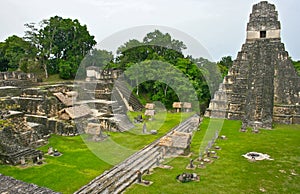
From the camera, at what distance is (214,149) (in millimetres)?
15547

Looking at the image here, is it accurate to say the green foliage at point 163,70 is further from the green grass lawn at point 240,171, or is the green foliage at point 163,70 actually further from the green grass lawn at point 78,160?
the green grass lawn at point 240,171

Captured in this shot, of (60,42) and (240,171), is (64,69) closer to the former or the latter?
(60,42)

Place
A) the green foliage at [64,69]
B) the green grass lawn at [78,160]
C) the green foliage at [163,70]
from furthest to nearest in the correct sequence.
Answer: the green foliage at [64,69] → the green foliage at [163,70] → the green grass lawn at [78,160]

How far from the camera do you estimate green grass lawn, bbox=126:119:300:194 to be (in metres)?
10.6

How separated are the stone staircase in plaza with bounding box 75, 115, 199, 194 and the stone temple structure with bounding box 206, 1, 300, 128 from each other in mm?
10197

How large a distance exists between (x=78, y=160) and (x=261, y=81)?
56.9 ft

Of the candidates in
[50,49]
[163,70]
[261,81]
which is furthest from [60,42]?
[261,81]

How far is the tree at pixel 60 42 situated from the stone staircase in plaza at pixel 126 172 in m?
22.3

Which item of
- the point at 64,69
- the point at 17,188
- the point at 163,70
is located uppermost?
the point at 64,69

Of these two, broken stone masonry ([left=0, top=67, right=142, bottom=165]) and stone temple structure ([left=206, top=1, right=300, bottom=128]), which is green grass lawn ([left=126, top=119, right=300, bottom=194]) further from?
broken stone masonry ([left=0, top=67, right=142, bottom=165])

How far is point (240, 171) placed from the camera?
12.3 metres

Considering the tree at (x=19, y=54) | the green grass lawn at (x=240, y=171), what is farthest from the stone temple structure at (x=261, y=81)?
the tree at (x=19, y=54)

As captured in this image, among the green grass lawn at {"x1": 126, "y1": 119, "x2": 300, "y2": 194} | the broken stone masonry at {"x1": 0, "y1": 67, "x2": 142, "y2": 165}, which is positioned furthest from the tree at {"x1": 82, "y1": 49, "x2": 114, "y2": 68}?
the green grass lawn at {"x1": 126, "y1": 119, "x2": 300, "y2": 194}

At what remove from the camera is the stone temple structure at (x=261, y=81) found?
893 inches
